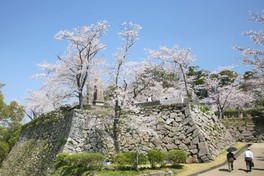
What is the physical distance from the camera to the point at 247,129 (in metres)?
26.5

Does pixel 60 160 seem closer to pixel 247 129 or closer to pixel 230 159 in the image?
pixel 230 159

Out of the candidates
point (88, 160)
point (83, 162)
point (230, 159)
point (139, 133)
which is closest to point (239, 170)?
point (230, 159)

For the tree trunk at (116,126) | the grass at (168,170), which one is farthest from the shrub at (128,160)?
the tree trunk at (116,126)

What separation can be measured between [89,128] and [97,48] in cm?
589

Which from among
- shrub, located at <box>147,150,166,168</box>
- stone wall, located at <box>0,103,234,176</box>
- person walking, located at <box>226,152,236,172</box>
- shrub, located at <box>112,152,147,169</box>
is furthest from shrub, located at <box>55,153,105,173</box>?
person walking, located at <box>226,152,236,172</box>

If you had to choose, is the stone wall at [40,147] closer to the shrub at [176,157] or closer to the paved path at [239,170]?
the shrub at [176,157]

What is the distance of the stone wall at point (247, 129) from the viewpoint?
25.7 meters

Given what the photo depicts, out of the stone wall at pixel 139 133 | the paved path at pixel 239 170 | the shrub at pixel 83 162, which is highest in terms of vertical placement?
the stone wall at pixel 139 133

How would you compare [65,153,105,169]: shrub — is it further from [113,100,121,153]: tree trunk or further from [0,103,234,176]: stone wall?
[0,103,234,176]: stone wall

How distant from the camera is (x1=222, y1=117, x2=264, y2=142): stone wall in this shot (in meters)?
25.7

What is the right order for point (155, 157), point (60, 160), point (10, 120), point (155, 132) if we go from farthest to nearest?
point (10, 120)
point (155, 132)
point (60, 160)
point (155, 157)

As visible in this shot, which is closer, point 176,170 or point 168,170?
point 168,170

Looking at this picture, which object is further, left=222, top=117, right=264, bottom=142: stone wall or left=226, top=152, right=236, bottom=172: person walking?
left=222, top=117, right=264, bottom=142: stone wall

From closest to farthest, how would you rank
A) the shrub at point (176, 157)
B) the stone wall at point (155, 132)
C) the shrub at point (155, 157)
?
the shrub at point (155, 157)
the shrub at point (176, 157)
the stone wall at point (155, 132)
